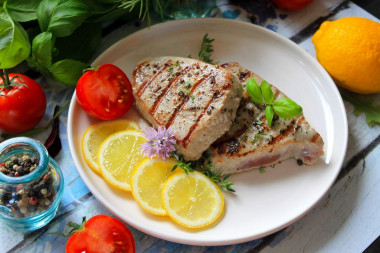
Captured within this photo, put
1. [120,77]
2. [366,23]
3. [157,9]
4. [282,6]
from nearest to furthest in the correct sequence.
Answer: [120,77]
[366,23]
[157,9]
[282,6]

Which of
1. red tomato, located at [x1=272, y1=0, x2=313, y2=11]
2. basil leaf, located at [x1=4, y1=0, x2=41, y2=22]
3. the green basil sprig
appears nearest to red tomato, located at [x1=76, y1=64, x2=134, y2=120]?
basil leaf, located at [x1=4, y1=0, x2=41, y2=22]

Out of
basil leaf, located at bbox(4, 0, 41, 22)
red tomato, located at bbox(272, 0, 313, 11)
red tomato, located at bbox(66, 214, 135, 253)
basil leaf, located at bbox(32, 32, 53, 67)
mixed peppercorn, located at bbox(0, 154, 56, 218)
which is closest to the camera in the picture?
red tomato, located at bbox(66, 214, 135, 253)

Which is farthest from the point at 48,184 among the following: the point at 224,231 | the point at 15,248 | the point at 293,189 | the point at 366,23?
the point at 366,23

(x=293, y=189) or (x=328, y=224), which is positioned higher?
(x=293, y=189)

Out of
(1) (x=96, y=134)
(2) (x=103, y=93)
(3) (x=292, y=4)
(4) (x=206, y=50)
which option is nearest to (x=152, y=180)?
(1) (x=96, y=134)

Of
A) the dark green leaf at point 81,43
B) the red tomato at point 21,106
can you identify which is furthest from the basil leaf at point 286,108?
the red tomato at point 21,106

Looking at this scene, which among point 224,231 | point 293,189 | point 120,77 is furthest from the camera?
point 120,77

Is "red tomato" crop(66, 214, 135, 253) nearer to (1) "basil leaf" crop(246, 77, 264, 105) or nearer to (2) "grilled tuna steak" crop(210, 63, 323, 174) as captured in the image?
(2) "grilled tuna steak" crop(210, 63, 323, 174)

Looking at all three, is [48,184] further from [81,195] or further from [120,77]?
[120,77]
